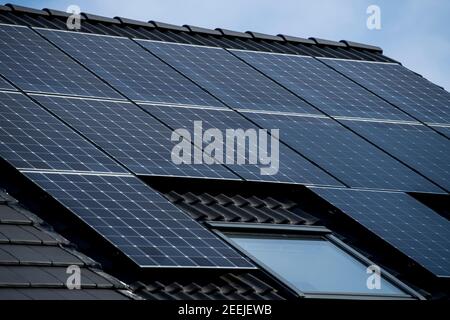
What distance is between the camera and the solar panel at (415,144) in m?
27.1

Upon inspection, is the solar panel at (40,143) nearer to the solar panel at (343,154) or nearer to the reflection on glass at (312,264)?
the reflection on glass at (312,264)

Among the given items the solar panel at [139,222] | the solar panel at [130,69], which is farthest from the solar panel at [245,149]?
the solar panel at [139,222]

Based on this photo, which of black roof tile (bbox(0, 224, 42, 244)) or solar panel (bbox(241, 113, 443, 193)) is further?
solar panel (bbox(241, 113, 443, 193))

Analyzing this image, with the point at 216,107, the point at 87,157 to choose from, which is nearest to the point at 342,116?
the point at 216,107

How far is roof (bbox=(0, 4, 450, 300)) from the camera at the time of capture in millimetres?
20203

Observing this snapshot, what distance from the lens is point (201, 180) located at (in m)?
23.6

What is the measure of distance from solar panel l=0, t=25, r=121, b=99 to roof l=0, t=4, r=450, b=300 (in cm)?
8

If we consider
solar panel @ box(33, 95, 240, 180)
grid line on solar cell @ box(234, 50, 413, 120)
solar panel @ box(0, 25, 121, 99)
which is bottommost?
solar panel @ box(33, 95, 240, 180)

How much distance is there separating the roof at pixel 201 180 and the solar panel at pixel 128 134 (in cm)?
4

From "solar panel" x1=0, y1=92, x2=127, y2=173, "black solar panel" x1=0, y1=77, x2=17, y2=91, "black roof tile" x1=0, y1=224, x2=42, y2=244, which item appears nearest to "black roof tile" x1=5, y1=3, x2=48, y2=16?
"black solar panel" x1=0, y1=77, x2=17, y2=91

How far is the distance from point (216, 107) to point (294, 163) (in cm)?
236

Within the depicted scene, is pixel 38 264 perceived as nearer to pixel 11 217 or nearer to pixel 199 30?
pixel 11 217

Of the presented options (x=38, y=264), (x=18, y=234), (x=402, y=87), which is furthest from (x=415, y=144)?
(x=38, y=264)

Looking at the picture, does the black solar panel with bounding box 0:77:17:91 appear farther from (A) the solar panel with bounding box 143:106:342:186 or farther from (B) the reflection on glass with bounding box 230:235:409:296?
(B) the reflection on glass with bounding box 230:235:409:296
